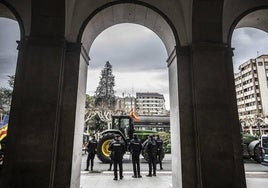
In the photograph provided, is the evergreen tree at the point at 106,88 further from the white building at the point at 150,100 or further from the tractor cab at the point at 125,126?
the white building at the point at 150,100

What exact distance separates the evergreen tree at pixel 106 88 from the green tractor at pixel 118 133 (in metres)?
26.7

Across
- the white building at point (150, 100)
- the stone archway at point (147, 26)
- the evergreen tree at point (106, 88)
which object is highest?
the white building at point (150, 100)

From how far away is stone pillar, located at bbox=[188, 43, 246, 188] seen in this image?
12.6 feet

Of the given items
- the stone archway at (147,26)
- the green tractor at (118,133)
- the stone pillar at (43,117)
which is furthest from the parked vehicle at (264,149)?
the stone pillar at (43,117)

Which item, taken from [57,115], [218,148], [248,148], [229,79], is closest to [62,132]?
[57,115]

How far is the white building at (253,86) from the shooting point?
164ft

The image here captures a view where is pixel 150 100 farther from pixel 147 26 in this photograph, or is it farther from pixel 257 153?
pixel 147 26

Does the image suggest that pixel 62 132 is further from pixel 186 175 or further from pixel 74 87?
pixel 186 175

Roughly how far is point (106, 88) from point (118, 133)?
31242mm

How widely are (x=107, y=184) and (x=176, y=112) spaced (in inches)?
142

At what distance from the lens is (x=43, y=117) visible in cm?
385

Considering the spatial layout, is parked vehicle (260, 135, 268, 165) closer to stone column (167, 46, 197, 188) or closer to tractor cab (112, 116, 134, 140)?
tractor cab (112, 116, 134, 140)

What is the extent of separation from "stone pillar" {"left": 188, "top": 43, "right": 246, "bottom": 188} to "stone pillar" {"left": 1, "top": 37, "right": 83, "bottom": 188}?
2.99 metres

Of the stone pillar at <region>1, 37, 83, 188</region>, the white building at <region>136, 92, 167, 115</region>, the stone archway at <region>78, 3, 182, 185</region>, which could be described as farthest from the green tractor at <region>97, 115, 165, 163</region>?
the white building at <region>136, 92, 167, 115</region>
